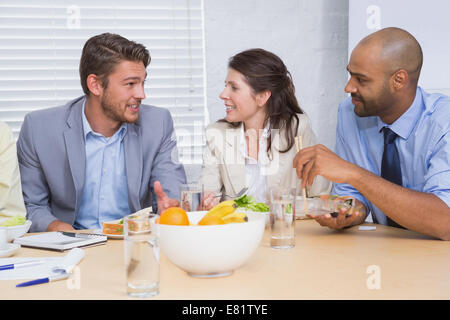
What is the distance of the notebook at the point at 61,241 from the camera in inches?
58.2

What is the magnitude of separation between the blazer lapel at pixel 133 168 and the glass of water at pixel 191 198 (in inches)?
34.1

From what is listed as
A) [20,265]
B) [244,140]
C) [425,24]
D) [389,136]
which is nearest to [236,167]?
[244,140]

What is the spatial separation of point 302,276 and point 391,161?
94cm

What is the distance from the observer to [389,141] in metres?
1.95

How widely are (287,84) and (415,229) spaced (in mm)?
1566

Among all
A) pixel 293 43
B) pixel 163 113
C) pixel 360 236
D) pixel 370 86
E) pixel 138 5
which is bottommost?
pixel 360 236

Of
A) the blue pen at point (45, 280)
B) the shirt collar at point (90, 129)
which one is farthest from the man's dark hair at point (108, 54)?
the blue pen at point (45, 280)

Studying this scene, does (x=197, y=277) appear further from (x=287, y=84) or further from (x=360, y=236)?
(x=287, y=84)

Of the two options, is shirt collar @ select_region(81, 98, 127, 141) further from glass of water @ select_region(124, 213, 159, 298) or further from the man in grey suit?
glass of water @ select_region(124, 213, 159, 298)

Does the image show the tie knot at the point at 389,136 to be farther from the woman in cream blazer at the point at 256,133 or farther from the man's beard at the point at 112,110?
the man's beard at the point at 112,110

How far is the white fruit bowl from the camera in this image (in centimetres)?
106

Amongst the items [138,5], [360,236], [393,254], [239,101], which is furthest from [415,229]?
[138,5]

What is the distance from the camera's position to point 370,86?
2.00m

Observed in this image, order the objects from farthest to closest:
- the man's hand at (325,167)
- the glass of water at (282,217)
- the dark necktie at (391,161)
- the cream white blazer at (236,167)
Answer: the cream white blazer at (236,167)
the dark necktie at (391,161)
the man's hand at (325,167)
the glass of water at (282,217)
